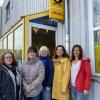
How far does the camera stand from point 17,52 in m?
8.35

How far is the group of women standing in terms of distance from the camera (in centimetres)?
522

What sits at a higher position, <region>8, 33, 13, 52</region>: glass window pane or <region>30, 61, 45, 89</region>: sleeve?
<region>8, 33, 13, 52</region>: glass window pane

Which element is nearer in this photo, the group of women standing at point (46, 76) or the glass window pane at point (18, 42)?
the group of women standing at point (46, 76)

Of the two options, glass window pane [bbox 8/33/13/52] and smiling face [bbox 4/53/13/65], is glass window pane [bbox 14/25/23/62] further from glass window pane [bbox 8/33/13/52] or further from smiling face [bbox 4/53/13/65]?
smiling face [bbox 4/53/13/65]

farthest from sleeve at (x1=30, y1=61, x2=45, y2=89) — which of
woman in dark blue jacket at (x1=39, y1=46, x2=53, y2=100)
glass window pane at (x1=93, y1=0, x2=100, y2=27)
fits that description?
glass window pane at (x1=93, y1=0, x2=100, y2=27)

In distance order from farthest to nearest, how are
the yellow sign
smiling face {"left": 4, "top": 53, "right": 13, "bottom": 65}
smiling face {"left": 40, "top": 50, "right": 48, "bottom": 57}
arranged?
1. the yellow sign
2. smiling face {"left": 40, "top": 50, "right": 48, "bottom": 57}
3. smiling face {"left": 4, "top": 53, "right": 13, "bottom": 65}

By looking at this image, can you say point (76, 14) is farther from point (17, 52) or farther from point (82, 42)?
point (17, 52)

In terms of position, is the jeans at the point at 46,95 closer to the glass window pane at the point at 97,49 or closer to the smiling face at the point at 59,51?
the smiling face at the point at 59,51

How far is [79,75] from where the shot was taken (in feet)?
17.7

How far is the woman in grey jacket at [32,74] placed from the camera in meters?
5.53

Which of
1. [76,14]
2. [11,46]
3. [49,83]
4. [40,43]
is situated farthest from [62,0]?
[11,46]

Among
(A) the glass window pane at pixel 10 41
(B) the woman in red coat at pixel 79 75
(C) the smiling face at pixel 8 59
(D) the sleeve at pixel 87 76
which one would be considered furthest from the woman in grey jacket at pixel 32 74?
(A) the glass window pane at pixel 10 41

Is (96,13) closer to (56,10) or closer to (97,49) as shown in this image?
(97,49)

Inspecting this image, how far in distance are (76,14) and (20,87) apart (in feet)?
6.58
